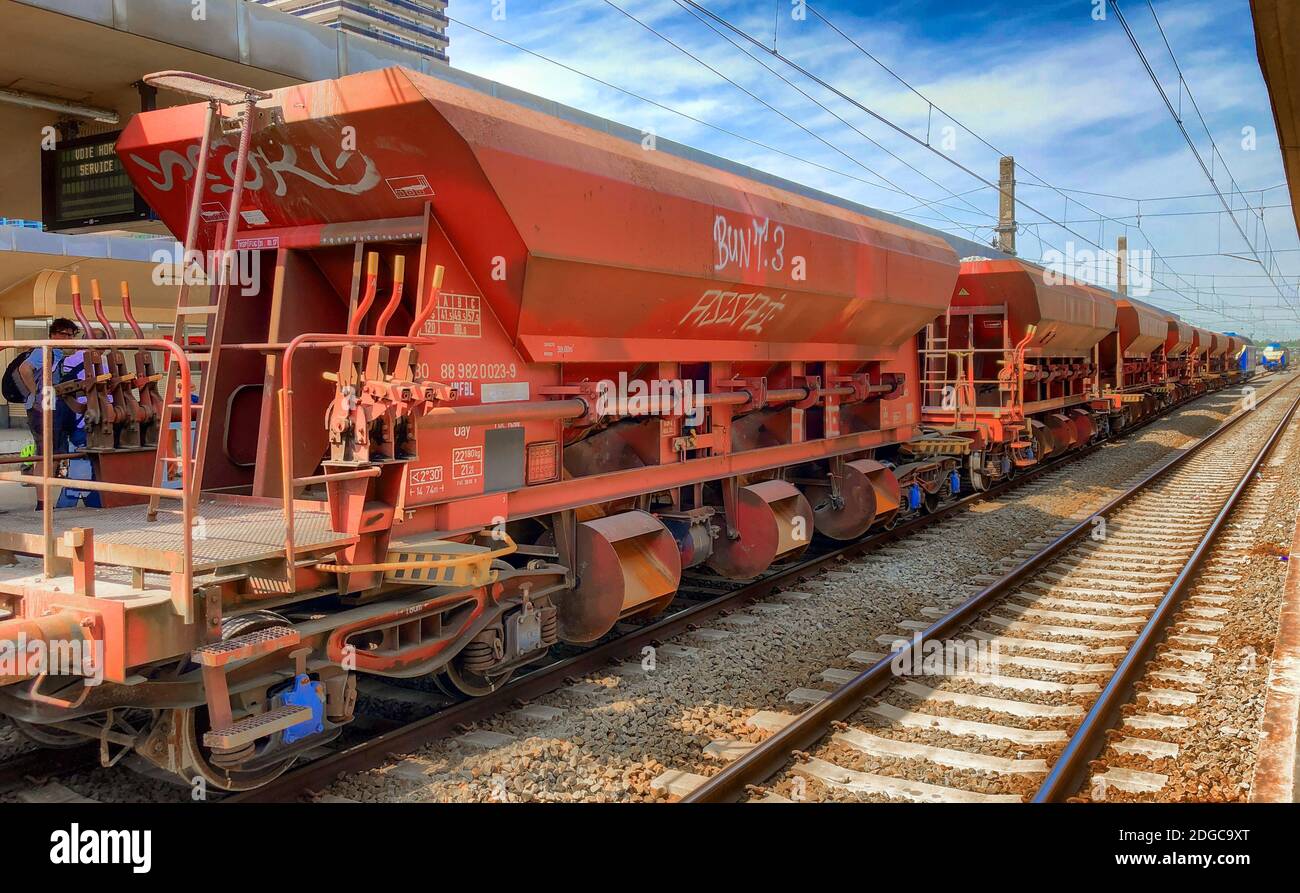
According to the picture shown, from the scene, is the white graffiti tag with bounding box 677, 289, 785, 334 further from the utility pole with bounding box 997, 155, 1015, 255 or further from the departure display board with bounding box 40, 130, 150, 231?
the utility pole with bounding box 997, 155, 1015, 255

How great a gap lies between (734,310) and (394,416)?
3739mm

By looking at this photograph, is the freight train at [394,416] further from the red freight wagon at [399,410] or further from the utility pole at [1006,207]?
the utility pole at [1006,207]

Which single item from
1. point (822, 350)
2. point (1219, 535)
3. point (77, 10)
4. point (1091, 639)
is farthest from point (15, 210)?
point (1219, 535)

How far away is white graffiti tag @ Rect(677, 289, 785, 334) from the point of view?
23.6 ft

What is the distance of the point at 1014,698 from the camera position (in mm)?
6082

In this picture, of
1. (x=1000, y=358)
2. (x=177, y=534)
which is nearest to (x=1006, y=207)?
(x=1000, y=358)

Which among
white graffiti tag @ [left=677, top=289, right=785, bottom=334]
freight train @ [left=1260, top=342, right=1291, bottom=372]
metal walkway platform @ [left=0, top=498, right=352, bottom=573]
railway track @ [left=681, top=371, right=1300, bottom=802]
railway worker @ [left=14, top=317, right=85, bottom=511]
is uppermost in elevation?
freight train @ [left=1260, top=342, right=1291, bottom=372]

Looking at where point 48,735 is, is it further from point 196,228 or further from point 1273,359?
point 1273,359

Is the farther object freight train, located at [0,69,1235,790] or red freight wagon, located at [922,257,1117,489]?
red freight wagon, located at [922,257,1117,489]

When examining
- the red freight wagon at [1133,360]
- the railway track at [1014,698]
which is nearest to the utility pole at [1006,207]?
the red freight wagon at [1133,360]

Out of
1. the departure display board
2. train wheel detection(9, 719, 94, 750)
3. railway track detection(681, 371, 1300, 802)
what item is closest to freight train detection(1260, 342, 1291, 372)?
railway track detection(681, 371, 1300, 802)

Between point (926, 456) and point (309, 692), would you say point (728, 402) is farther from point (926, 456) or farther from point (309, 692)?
point (926, 456)

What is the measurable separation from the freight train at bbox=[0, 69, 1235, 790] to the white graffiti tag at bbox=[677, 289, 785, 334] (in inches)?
1.0

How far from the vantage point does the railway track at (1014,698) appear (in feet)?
15.8
